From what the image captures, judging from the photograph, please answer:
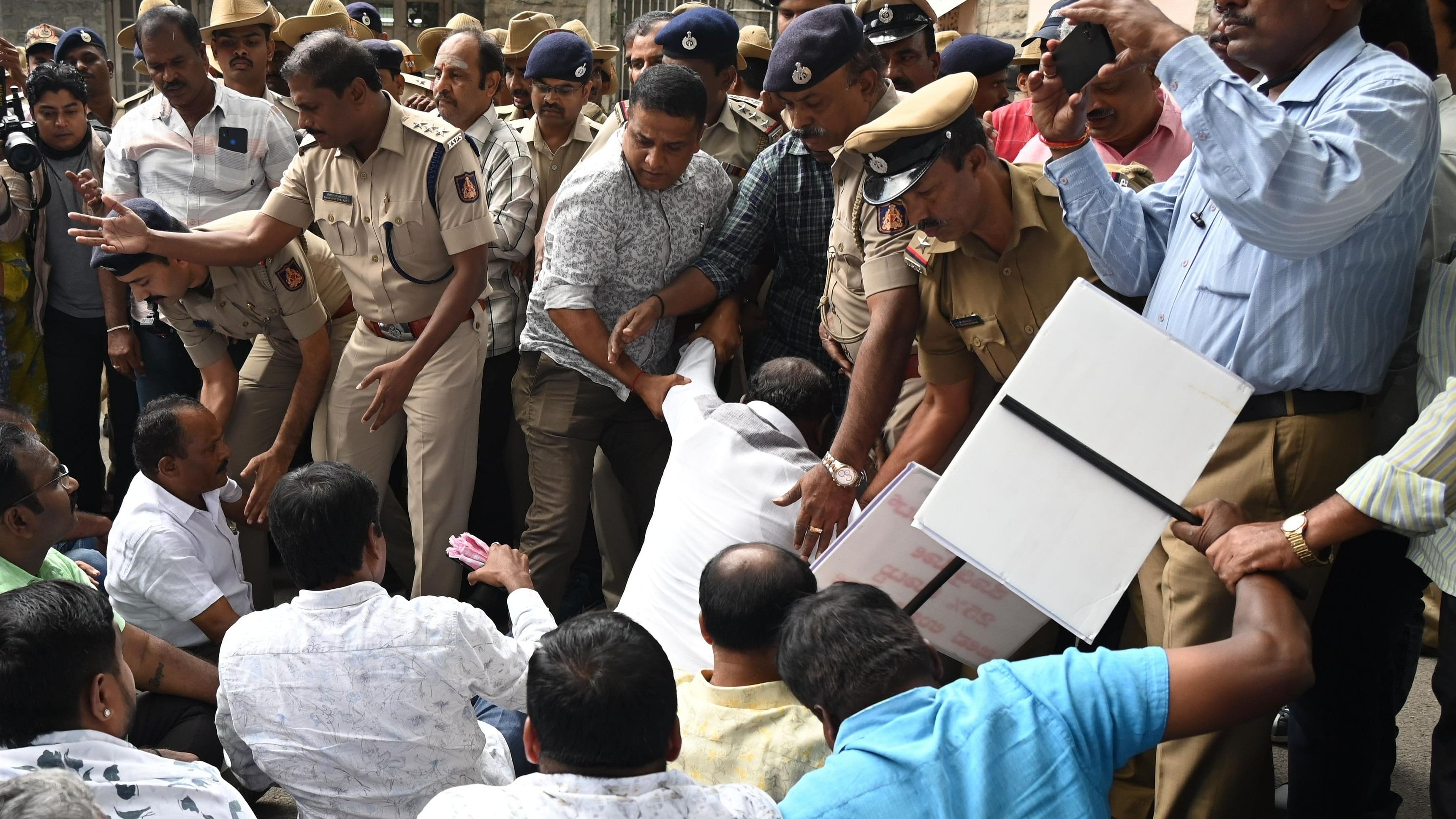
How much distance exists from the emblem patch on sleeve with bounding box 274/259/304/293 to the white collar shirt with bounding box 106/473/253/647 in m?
0.95

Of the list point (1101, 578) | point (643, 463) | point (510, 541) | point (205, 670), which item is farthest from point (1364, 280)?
point (510, 541)

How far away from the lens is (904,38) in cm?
423

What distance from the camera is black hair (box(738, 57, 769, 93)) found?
518 cm

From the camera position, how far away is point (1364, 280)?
2.13 m

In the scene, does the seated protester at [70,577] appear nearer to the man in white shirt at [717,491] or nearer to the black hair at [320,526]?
the black hair at [320,526]

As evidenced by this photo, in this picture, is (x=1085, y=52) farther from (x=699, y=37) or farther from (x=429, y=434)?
(x=429, y=434)

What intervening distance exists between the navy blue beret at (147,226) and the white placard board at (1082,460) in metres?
3.04

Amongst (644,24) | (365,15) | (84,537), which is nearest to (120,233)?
(84,537)

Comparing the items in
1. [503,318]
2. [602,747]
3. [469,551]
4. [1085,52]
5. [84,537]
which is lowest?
[84,537]

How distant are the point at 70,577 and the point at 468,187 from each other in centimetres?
171

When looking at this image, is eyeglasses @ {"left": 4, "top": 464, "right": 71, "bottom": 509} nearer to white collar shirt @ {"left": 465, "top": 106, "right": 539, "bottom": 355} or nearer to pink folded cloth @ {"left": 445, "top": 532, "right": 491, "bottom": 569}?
pink folded cloth @ {"left": 445, "top": 532, "right": 491, "bottom": 569}

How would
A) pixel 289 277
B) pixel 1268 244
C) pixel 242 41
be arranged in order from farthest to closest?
pixel 242 41
pixel 289 277
pixel 1268 244

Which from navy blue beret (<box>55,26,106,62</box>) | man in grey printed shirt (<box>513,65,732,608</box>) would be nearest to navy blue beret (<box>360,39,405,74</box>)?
navy blue beret (<box>55,26,106,62</box>)

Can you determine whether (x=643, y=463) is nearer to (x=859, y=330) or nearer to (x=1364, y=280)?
(x=859, y=330)
